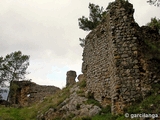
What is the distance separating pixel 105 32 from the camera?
11297 millimetres

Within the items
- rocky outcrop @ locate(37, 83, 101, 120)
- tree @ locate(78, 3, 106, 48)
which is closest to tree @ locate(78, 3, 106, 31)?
tree @ locate(78, 3, 106, 48)

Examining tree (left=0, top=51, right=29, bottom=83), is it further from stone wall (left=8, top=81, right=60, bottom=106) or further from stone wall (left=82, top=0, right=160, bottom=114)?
stone wall (left=82, top=0, right=160, bottom=114)

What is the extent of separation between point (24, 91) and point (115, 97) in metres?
22.7

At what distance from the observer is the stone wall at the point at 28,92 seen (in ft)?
94.7

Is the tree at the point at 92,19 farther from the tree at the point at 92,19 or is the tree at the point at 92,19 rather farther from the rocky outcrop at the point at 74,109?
the rocky outcrop at the point at 74,109

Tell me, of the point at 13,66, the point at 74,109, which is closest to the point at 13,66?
the point at 13,66

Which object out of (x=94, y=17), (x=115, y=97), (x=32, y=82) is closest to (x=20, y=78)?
(x=32, y=82)

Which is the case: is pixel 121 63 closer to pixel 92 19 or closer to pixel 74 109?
pixel 74 109

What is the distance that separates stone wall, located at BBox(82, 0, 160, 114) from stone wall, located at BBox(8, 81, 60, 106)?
18.5m

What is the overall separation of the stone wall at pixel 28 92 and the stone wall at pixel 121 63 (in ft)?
60.7

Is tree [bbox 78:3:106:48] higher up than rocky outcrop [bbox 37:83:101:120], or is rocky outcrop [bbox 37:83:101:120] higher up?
tree [bbox 78:3:106:48]

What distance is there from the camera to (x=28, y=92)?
2947 centimetres

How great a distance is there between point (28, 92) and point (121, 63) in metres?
22.4

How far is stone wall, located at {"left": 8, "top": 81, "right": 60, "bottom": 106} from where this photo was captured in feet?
94.7
